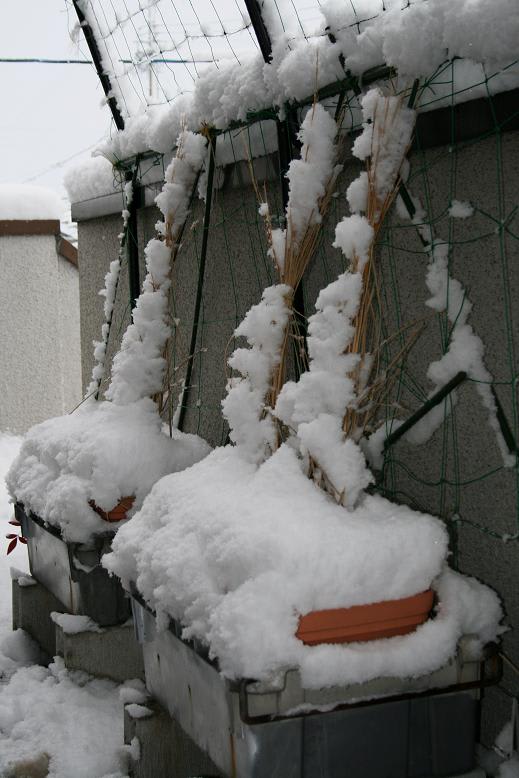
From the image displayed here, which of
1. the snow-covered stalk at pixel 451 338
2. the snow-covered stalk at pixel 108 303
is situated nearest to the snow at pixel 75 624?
the snow-covered stalk at pixel 108 303

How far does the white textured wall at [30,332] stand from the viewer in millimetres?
7660

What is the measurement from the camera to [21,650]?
365 cm

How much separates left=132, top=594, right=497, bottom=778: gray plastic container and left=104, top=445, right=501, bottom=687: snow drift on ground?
0.05m

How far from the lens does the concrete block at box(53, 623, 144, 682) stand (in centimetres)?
316

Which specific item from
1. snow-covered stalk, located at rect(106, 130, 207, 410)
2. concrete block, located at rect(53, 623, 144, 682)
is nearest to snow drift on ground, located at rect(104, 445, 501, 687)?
concrete block, located at rect(53, 623, 144, 682)

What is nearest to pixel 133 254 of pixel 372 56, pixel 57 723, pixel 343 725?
pixel 372 56

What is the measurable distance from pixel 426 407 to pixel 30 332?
19.9 ft

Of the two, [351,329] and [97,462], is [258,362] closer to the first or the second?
[351,329]

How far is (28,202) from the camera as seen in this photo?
7.70 meters

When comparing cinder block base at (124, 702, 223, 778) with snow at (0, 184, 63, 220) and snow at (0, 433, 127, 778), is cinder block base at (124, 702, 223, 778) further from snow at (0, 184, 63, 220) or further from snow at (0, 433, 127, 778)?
snow at (0, 184, 63, 220)

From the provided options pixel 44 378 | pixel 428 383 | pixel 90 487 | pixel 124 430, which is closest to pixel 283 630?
pixel 428 383

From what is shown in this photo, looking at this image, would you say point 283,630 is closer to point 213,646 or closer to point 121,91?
point 213,646

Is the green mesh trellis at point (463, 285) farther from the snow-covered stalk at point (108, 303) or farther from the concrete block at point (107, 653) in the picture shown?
the snow-covered stalk at point (108, 303)

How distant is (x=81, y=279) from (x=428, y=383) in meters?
2.90
